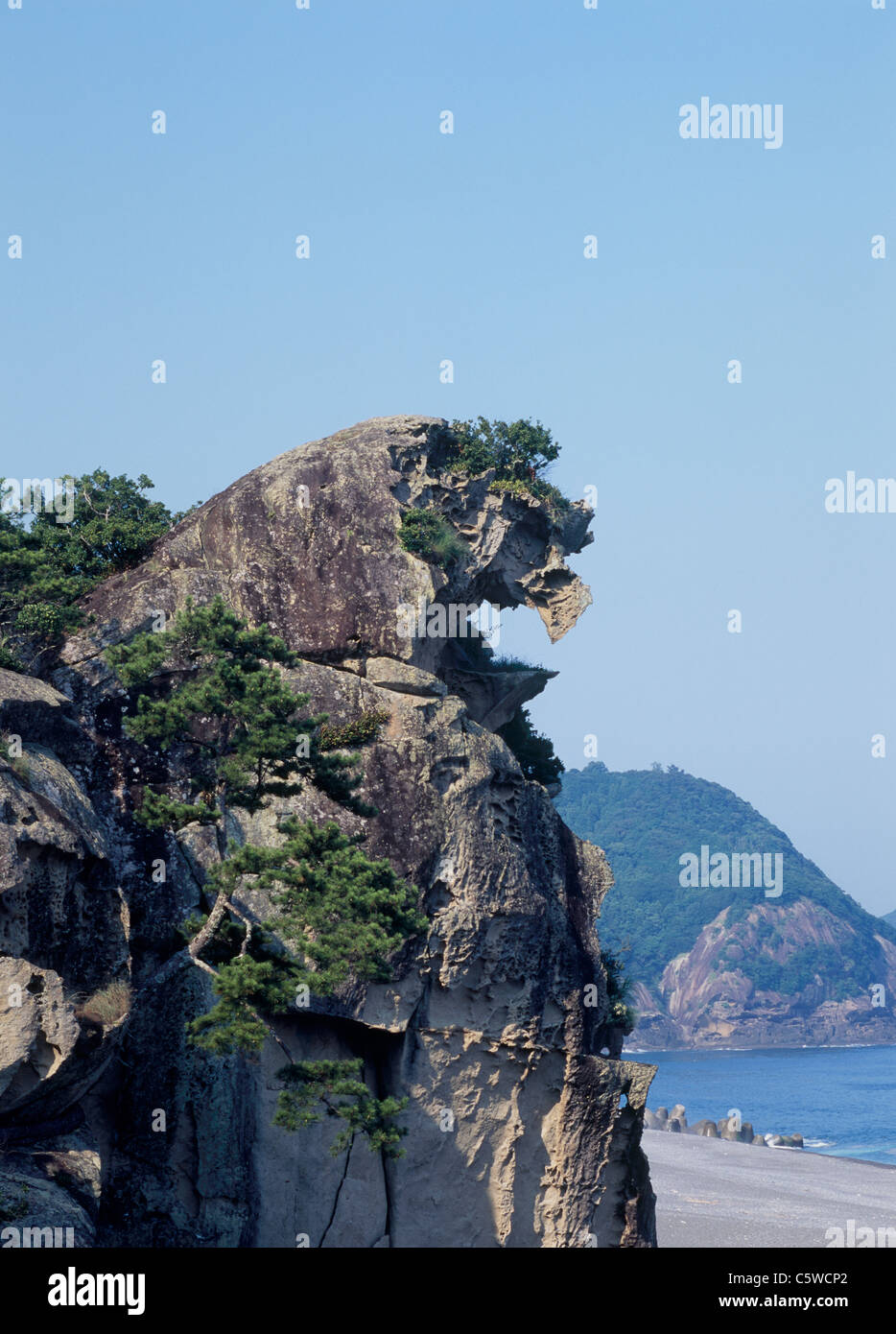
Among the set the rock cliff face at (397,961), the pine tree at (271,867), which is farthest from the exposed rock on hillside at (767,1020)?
the pine tree at (271,867)

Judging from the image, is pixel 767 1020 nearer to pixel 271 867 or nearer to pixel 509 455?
pixel 509 455

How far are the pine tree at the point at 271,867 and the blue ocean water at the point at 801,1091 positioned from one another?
74112 mm

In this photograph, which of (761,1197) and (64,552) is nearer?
(64,552)

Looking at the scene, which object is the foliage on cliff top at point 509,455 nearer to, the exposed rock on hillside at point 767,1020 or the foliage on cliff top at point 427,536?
the foliage on cliff top at point 427,536

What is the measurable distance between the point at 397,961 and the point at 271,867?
7.06 metres

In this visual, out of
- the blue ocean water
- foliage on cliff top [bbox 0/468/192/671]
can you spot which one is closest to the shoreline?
the blue ocean water

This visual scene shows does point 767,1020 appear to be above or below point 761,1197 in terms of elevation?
below

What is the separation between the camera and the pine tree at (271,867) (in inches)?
949

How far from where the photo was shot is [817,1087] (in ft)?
454

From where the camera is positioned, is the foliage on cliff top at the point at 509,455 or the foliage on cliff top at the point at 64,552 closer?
the foliage on cliff top at the point at 64,552

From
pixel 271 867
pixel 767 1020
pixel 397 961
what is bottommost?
pixel 767 1020

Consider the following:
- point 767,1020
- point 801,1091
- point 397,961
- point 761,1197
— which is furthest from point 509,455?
point 767,1020

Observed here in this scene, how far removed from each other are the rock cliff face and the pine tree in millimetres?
1877

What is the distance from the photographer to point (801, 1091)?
13512 cm
